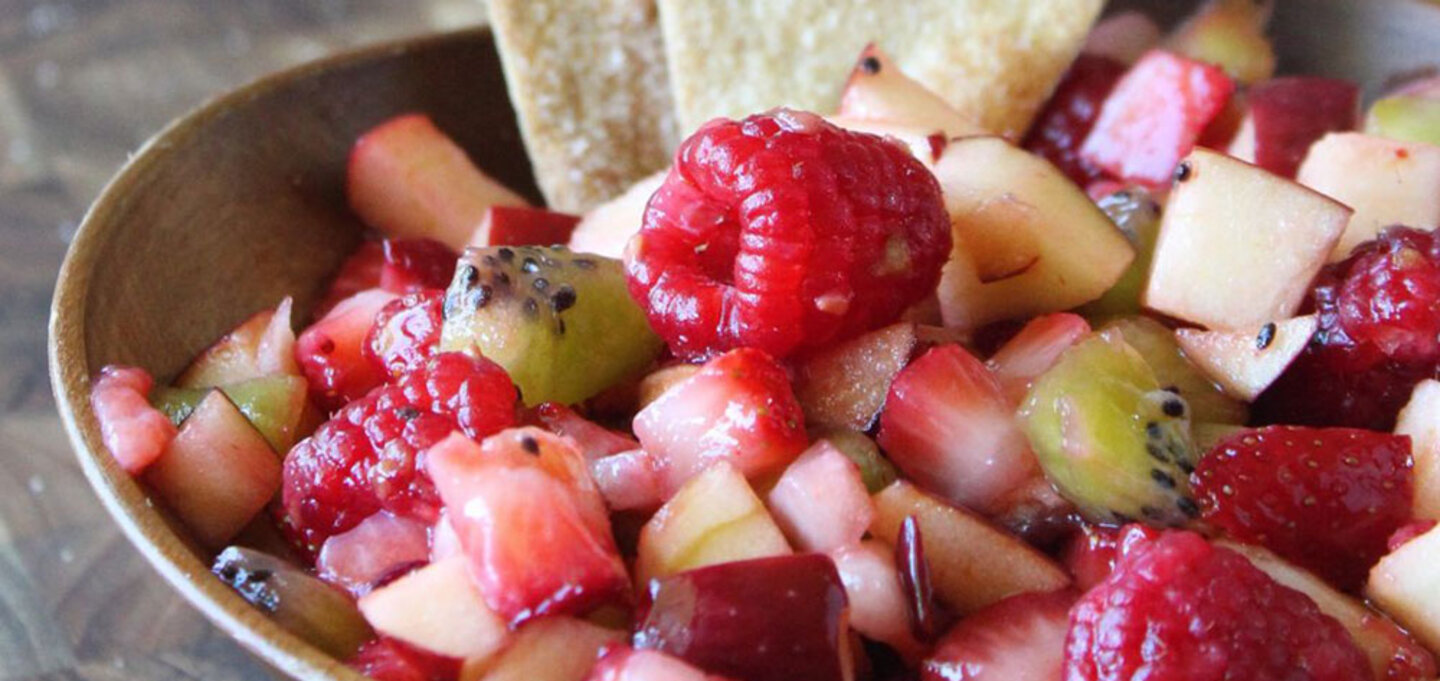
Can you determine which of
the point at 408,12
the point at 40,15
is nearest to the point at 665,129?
the point at 408,12

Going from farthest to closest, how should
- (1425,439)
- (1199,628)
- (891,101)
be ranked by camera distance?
(891,101) < (1425,439) < (1199,628)

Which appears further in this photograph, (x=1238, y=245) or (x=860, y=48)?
(x=860, y=48)

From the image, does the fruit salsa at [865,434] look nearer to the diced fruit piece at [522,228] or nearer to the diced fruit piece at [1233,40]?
the diced fruit piece at [522,228]

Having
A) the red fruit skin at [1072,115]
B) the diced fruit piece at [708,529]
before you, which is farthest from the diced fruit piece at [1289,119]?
the diced fruit piece at [708,529]

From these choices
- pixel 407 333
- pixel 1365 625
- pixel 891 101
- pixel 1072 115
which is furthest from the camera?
pixel 1072 115

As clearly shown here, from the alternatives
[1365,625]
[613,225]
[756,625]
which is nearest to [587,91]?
[613,225]

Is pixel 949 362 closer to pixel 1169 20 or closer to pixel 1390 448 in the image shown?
pixel 1390 448

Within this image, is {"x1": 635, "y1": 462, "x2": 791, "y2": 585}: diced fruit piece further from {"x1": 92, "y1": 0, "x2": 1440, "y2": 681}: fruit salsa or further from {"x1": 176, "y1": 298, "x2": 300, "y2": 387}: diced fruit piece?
{"x1": 176, "y1": 298, "x2": 300, "y2": 387}: diced fruit piece

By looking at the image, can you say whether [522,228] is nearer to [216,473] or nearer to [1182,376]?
[216,473]
